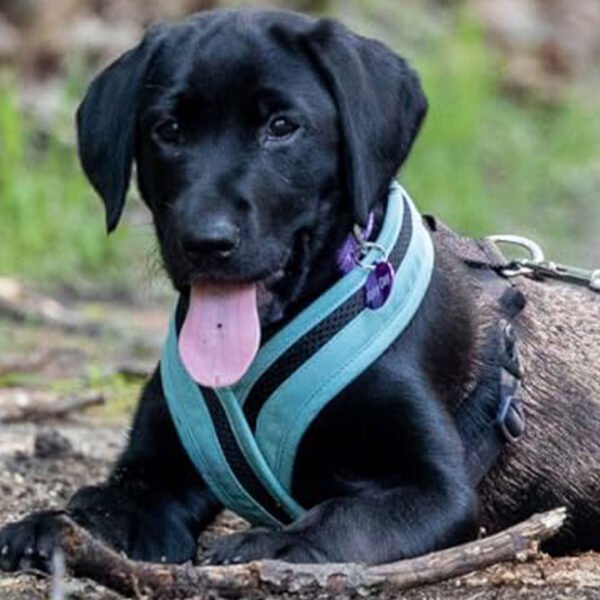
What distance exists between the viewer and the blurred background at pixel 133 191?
29.3 ft

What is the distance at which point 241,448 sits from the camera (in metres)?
4.90

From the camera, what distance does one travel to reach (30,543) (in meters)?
4.68

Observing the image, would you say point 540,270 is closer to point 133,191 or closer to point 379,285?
point 379,285

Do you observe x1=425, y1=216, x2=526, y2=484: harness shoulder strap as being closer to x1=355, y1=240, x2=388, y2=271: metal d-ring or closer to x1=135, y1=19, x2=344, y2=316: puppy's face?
x1=355, y1=240, x2=388, y2=271: metal d-ring

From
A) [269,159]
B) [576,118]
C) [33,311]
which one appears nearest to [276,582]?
[269,159]

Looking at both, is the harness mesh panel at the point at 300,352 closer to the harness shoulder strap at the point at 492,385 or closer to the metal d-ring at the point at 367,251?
the metal d-ring at the point at 367,251

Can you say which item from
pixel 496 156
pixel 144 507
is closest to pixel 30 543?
pixel 144 507

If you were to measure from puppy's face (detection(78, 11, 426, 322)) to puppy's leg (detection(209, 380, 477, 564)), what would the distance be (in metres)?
0.42

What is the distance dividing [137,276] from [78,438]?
138 inches

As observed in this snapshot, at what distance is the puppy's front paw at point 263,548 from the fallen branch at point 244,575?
14 cm

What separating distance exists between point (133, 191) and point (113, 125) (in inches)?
212

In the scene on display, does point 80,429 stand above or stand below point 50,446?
below

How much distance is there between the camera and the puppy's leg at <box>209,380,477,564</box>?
4535 millimetres

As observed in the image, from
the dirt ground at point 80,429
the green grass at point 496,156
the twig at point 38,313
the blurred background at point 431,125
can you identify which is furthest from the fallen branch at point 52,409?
the green grass at point 496,156
